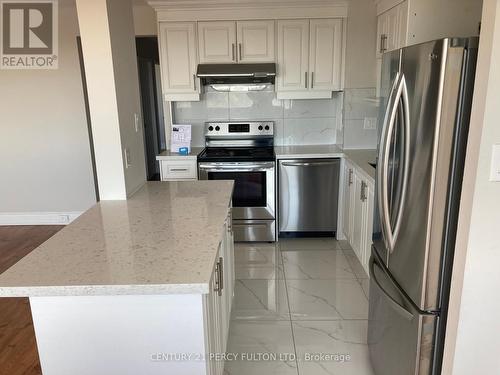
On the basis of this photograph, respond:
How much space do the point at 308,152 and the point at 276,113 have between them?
68cm

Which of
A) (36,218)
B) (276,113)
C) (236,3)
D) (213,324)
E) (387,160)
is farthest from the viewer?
(36,218)

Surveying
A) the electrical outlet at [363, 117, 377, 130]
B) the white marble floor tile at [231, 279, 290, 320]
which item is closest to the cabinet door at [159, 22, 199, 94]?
the electrical outlet at [363, 117, 377, 130]

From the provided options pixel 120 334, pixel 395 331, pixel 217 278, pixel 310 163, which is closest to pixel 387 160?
pixel 395 331

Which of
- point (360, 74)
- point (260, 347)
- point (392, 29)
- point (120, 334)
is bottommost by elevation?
point (260, 347)

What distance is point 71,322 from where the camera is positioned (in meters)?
1.28

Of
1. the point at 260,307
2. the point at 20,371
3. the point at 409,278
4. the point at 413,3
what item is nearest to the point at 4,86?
the point at 20,371

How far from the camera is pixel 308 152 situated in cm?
361

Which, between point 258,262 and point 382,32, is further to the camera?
point 258,262

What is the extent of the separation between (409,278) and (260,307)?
4.38ft

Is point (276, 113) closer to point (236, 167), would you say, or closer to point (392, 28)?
point (236, 167)

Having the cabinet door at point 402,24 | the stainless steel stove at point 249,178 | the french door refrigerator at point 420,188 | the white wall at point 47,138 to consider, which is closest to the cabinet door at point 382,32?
the cabinet door at point 402,24

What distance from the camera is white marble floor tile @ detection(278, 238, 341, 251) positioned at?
3.66m

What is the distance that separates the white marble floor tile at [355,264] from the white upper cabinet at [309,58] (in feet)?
4.98

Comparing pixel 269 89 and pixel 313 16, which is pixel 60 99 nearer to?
pixel 269 89
